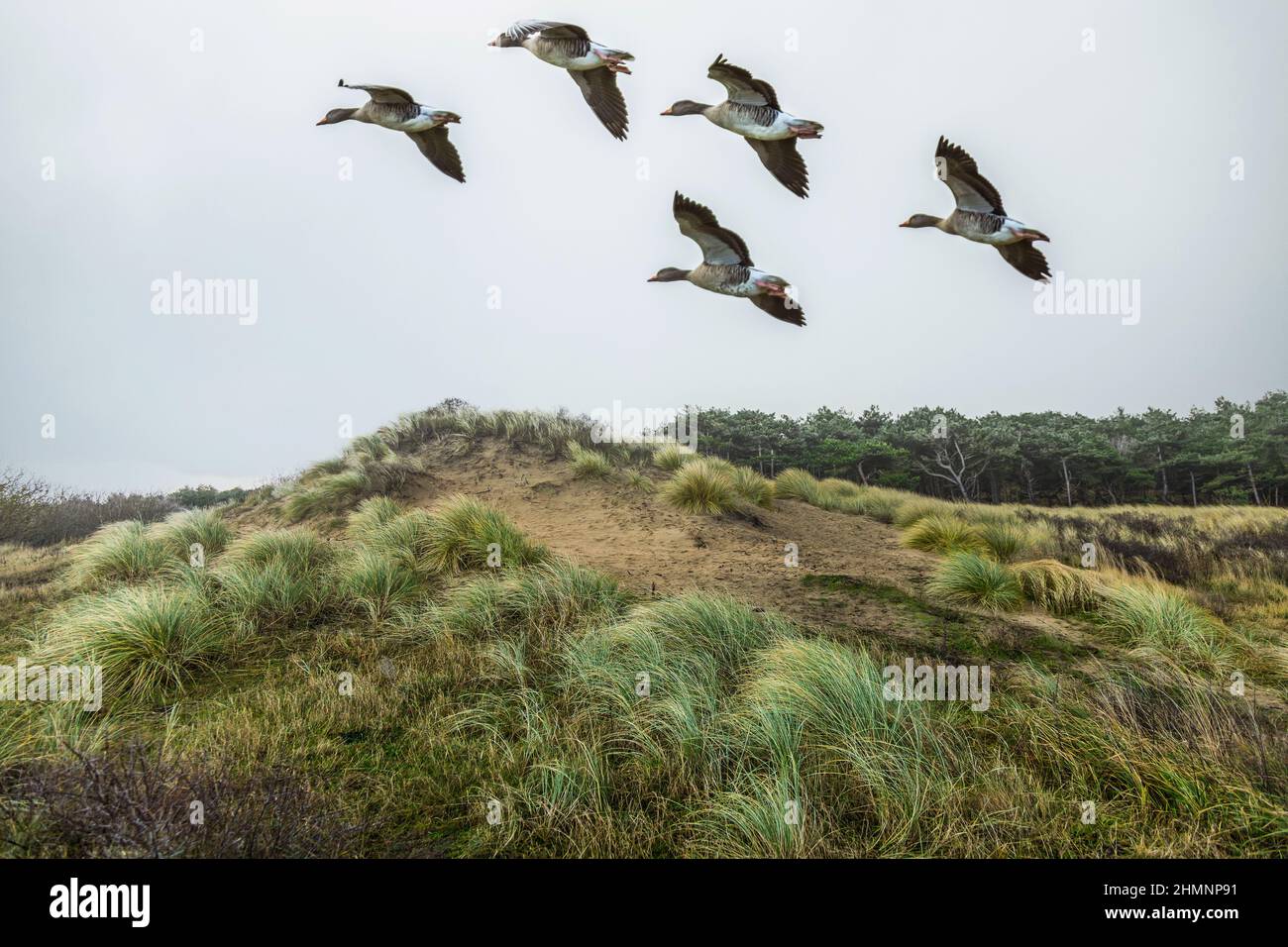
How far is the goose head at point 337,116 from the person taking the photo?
16.6 ft

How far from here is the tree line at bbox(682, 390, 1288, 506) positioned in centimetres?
2694

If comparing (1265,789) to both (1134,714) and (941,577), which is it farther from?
(941,577)

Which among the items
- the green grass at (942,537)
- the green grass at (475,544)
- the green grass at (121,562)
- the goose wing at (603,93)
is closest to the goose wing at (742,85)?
the goose wing at (603,93)

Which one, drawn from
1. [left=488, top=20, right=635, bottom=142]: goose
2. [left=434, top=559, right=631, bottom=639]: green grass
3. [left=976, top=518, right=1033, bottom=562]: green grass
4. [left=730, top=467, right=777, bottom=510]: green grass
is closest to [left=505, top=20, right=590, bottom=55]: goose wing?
[left=488, top=20, right=635, bottom=142]: goose

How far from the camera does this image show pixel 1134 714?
12.7ft

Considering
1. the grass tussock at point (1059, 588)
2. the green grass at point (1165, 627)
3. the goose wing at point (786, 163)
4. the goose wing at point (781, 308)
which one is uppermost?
the goose wing at point (786, 163)

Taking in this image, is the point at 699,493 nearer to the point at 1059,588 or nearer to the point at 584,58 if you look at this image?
the point at 1059,588

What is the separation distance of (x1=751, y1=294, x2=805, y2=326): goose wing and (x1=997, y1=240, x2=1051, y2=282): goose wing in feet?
5.26

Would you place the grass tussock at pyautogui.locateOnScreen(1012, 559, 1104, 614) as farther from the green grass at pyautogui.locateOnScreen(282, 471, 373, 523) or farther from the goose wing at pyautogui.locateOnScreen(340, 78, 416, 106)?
the green grass at pyautogui.locateOnScreen(282, 471, 373, 523)

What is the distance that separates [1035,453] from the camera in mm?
29234

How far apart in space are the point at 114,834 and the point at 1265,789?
5.22m

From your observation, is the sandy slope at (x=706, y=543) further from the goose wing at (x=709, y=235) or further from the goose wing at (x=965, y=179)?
the goose wing at (x=965, y=179)

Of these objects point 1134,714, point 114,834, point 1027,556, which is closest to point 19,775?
point 114,834

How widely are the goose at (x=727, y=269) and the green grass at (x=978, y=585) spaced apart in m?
4.37
